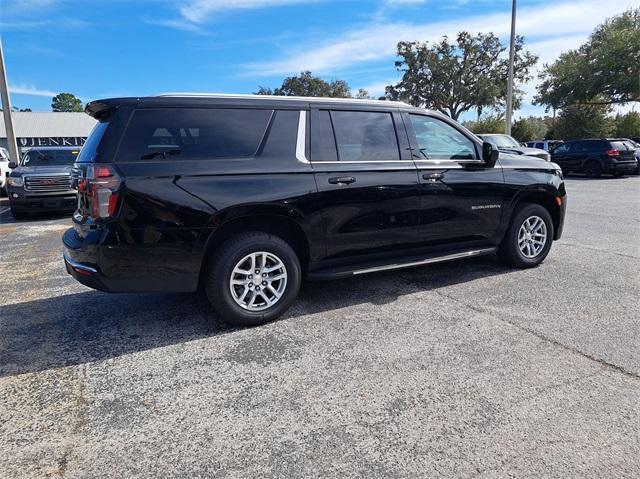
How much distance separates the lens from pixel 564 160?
20781 mm

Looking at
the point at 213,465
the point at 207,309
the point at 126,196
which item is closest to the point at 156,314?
the point at 207,309

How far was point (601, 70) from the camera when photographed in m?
31.0

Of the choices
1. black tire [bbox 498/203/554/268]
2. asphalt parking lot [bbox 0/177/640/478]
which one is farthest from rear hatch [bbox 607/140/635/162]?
asphalt parking lot [bbox 0/177/640/478]

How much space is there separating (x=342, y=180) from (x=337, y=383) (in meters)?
1.85

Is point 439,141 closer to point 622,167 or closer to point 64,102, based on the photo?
point 622,167

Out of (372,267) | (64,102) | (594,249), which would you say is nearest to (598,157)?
(594,249)

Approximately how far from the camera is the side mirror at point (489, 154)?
4.91 metres

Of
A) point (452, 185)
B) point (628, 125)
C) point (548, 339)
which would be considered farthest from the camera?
point (628, 125)

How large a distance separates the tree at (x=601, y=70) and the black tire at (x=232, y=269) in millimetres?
34548

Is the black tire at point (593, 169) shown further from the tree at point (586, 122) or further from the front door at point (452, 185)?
the tree at point (586, 122)

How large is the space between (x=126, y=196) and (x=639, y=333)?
4.14 meters

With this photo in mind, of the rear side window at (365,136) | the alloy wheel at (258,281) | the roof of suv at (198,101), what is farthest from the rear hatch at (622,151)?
the alloy wheel at (258,281)

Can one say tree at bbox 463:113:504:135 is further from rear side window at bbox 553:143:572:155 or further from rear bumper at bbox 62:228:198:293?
rear bumper at bbox 62:228:198:293

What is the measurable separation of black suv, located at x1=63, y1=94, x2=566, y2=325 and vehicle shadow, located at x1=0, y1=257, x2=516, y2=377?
407mm
